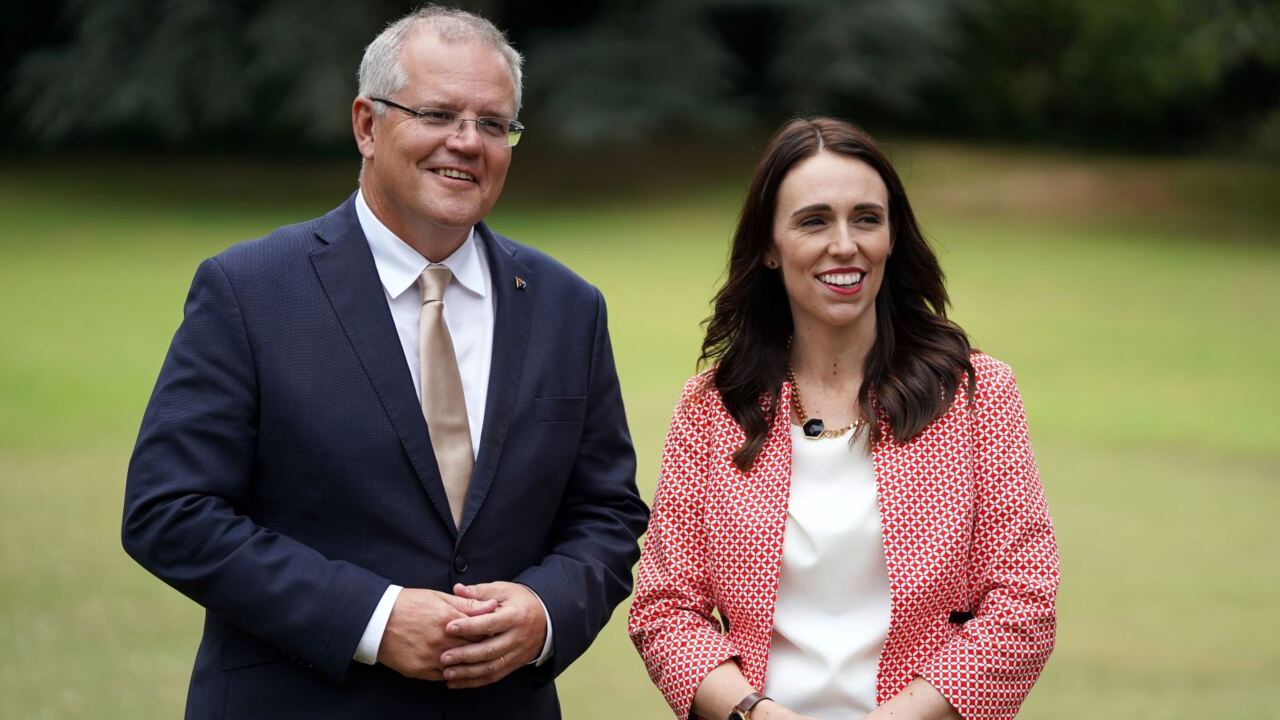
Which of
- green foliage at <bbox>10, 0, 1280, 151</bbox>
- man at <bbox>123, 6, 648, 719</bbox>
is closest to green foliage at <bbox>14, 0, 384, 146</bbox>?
green foliage at <bbox>10, 0, 1280, 151</bbox>

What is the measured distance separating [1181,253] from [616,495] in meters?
16.4

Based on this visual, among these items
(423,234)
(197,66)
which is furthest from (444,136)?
(197,66)

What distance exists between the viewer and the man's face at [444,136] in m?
3.04

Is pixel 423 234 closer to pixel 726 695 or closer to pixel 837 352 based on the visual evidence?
pixel 837 352

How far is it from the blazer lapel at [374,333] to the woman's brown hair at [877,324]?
62 centimetres

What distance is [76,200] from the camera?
2161 cm

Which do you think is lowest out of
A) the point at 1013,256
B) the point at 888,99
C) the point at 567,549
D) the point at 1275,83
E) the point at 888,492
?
the point at 567,549

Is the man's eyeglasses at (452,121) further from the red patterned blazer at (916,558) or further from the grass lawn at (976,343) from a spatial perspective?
the grass lawn at (976,343)

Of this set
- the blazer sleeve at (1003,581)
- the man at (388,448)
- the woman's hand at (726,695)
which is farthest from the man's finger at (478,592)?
the blazer sleeve at (1003,581)

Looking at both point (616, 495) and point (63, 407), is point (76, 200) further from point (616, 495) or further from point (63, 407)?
point (616, 495)

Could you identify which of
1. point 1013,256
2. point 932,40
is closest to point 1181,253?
point 1013,256

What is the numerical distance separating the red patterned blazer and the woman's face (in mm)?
227

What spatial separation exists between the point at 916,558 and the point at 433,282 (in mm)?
1122

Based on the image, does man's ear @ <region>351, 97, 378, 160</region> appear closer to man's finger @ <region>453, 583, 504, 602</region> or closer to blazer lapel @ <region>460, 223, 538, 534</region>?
blazer lapel @ <region>460, 223, 538, 534</region>
